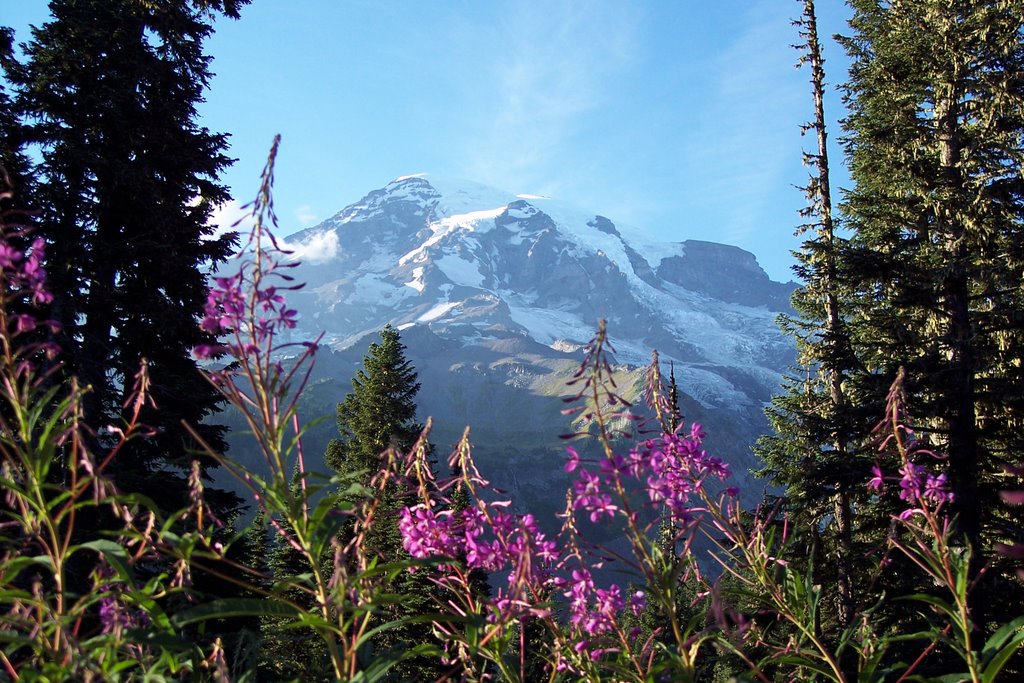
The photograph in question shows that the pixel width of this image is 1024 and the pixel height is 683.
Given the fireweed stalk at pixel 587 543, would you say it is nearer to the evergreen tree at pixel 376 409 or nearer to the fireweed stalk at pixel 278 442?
the fireweed stalk at pixel 278 442

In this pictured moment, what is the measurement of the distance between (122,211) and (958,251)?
13.5 metres

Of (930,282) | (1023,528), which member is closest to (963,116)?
(930,282)

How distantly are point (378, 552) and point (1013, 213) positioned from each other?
11.9 m

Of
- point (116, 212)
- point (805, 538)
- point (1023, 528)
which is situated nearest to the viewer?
point (1023, 528)

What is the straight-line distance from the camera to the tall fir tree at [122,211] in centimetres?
893

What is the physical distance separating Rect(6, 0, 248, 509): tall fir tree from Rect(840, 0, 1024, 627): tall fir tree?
10.7 m

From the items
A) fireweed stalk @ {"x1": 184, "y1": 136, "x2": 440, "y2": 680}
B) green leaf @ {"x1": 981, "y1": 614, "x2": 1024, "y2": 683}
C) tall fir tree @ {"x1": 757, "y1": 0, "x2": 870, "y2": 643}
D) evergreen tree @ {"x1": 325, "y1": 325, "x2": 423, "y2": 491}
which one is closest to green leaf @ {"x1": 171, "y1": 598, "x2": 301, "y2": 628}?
fireweed stalk @ {"x1": 184, "y1": 136, "x2": 440, "y2": 680}

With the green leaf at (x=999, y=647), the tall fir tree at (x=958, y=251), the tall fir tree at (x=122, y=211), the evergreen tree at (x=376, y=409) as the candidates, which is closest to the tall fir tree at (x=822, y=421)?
the tall fir tree at (x=958, y=251)

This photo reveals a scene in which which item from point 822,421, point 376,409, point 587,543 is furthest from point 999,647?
point 376,409

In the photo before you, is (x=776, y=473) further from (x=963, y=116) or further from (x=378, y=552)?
(x=378, y=552)

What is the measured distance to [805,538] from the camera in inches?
420

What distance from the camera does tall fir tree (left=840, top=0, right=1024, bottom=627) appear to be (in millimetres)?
9539

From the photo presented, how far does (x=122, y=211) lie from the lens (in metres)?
9.94

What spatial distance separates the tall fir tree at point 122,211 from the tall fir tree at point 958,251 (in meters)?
10.7
